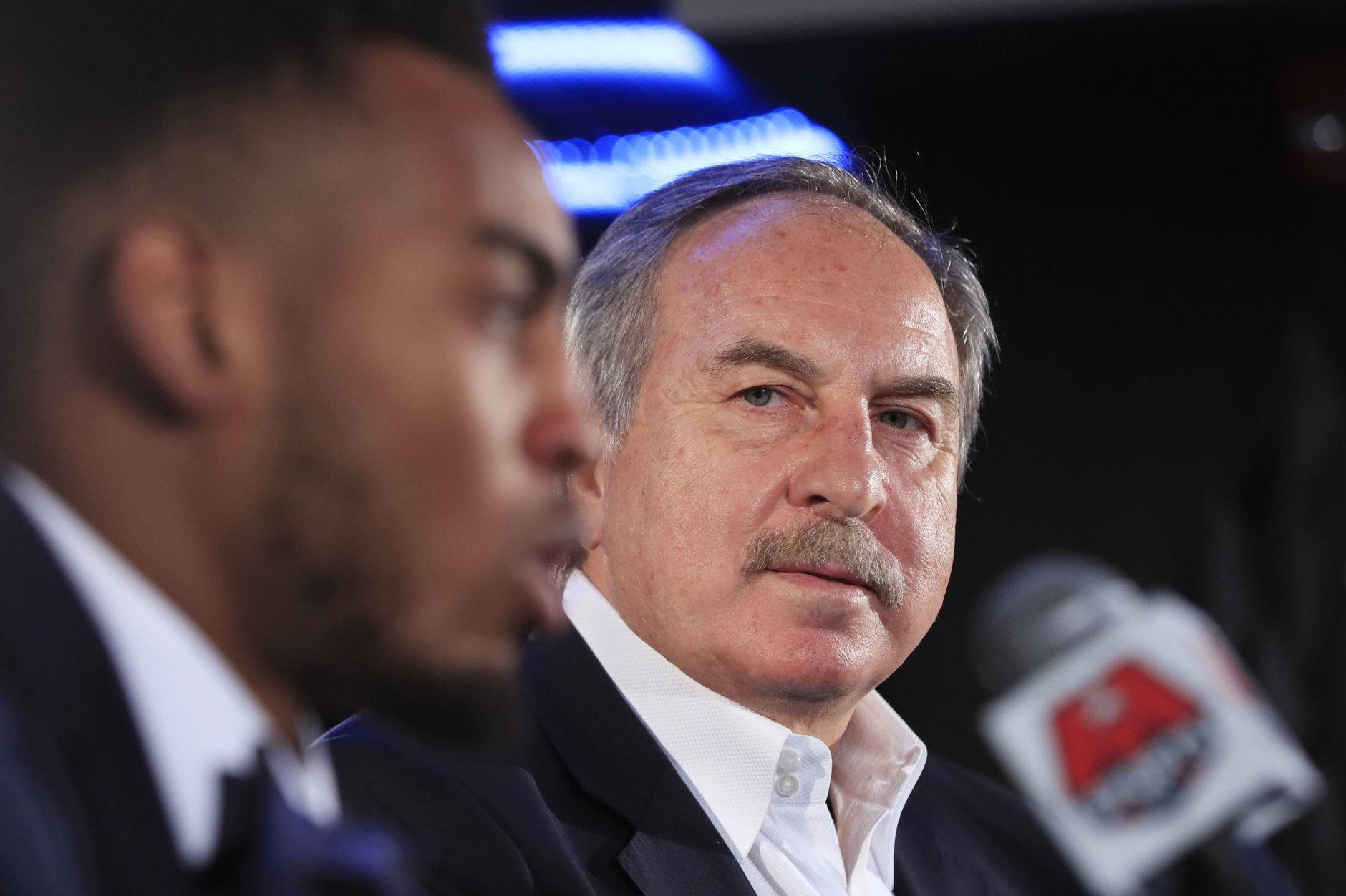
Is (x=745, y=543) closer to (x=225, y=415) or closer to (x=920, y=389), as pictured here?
(x=920, y=389)

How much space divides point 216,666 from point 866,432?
58cm

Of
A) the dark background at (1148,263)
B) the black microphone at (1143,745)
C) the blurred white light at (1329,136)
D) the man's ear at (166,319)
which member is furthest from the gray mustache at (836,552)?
the blurred white light at (1329,136)

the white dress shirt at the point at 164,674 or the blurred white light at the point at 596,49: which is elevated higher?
the blurred white light at the point at 596,49

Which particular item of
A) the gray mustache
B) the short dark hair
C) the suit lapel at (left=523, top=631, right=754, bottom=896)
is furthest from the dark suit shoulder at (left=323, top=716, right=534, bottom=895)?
the short dark hair

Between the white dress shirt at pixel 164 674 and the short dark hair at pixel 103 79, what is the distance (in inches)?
2.2

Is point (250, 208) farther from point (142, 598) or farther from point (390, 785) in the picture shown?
point (390, 785)

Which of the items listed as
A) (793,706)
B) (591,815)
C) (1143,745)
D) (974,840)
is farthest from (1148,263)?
(591,815)

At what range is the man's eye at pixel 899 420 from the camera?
3.33 feet

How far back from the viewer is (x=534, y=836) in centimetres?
87

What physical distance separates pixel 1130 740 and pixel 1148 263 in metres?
1.48

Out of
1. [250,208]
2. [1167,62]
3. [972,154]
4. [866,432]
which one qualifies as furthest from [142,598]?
[1167,62]

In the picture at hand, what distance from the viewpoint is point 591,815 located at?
3.26 ft

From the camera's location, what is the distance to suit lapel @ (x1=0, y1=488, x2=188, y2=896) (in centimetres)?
41

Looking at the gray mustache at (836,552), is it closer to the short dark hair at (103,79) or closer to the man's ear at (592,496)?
the man's ear at (592,496)
